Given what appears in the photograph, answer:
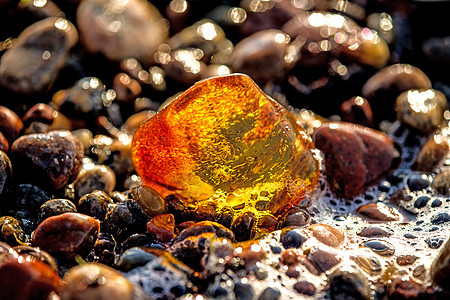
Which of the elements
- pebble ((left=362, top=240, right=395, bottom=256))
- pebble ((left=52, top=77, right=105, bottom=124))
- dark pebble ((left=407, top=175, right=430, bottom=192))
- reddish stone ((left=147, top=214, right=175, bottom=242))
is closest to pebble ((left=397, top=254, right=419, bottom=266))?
pebble ((left=362, top=240, right=395, bottom=256))

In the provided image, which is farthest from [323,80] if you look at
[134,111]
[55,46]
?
[55,46]

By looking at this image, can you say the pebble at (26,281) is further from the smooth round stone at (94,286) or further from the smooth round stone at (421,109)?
the smooth round stone at (421,109)

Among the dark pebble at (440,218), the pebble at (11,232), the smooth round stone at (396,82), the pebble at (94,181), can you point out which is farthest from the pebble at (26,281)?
the smooth round stone at (396,82)

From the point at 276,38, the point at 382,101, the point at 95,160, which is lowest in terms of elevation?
the point at 95,160

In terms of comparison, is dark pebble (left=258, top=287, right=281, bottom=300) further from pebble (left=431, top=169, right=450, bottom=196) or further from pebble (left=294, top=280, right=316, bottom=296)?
pebble (left=431, top=169, right=450, bottom=196)

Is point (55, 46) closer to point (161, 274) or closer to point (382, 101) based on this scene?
point (161, 274)
